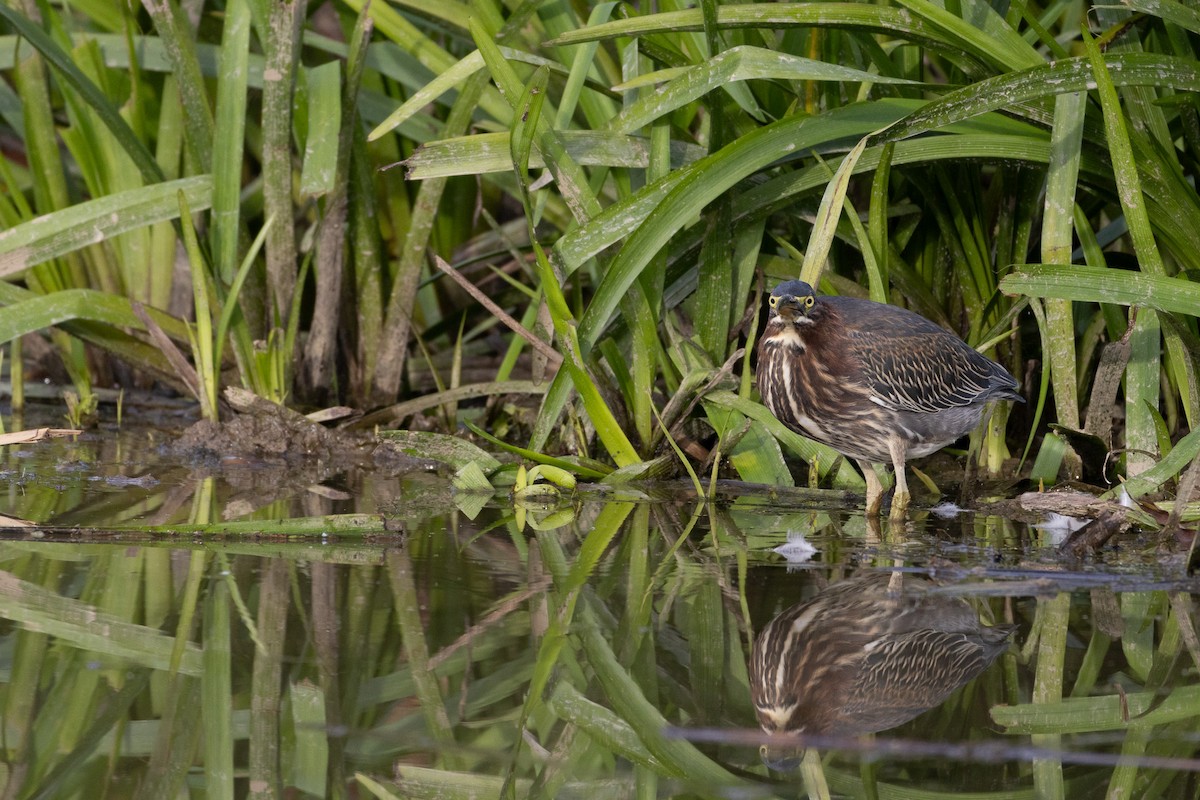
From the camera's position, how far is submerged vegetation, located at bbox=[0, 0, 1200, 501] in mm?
4496

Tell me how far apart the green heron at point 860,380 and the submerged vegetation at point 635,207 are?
0.65 ft

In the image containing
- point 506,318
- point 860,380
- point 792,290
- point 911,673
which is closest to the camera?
point 911,673

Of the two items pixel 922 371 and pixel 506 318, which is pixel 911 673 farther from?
pixel 506 318

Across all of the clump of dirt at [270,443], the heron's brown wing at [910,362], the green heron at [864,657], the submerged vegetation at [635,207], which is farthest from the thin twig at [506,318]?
the green heron at [864,657]

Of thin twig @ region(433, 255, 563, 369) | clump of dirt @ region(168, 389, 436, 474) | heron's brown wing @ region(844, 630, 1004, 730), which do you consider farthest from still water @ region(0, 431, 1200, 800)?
clump of dirt @ region(168, 389, 436, 474)

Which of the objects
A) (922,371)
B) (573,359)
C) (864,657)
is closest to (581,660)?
(864,657)

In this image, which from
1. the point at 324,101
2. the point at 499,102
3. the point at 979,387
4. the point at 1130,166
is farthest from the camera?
the point at 499,102

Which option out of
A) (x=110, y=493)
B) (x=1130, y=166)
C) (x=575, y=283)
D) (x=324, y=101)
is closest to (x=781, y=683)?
(x=1130, y=166)

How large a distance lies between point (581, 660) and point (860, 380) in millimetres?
2283

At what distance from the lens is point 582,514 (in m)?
4.42

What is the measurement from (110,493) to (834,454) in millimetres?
2665

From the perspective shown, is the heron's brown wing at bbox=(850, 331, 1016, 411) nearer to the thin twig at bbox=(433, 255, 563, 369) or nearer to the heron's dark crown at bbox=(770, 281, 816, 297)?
the heron's dark crown at bbox=(770, 281, 816, 297)

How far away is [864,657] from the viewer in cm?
278

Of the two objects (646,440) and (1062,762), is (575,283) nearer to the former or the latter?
(646,440)
